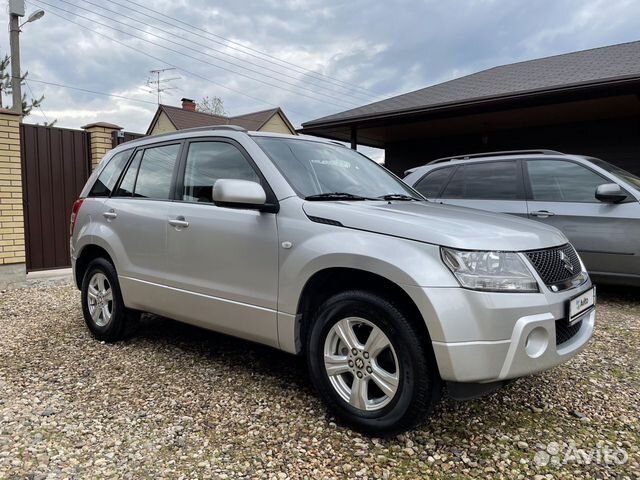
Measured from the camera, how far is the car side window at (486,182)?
5672mm

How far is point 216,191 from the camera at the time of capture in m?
2.83

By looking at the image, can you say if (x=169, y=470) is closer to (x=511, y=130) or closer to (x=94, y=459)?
(x=94, y=459)

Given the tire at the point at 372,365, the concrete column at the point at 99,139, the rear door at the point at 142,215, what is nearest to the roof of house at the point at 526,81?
the concrete column at the point at 99,139

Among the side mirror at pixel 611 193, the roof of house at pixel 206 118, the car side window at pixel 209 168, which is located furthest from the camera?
the roof of house at pixel 206 118

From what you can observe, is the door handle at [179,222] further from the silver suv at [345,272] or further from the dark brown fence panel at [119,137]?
the dark brown fence panel at [119,137]

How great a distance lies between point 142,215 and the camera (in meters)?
3.71

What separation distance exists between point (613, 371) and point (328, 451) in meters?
2.35

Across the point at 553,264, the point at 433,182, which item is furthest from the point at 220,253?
the point at 433,182

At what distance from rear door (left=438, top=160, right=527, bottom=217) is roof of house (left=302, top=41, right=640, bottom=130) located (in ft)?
8.24

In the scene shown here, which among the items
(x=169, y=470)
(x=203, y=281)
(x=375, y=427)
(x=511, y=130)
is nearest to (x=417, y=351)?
(x=375, y=427)

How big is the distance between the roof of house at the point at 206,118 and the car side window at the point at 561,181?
827 inches

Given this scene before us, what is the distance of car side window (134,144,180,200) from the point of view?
12.2 ft

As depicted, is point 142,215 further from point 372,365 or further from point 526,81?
point 526,81

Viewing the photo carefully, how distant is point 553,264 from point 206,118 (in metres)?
26.4
